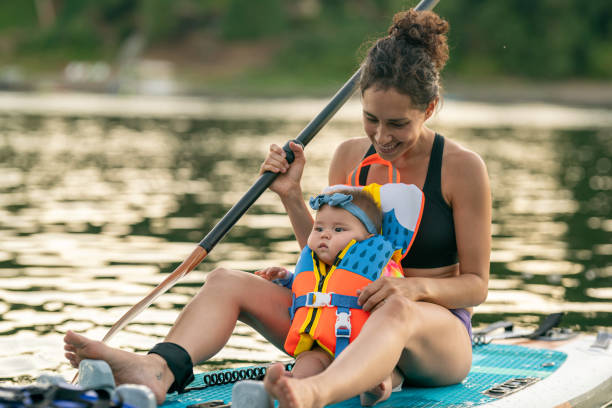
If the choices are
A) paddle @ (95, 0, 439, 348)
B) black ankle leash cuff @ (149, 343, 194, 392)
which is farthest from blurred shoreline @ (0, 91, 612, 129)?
black ankle leash cuff @ (149, 343, 194, 392)

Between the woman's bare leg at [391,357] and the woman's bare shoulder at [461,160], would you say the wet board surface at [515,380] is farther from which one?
the woman's bare shoulder at [461,160]

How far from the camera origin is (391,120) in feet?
12.6

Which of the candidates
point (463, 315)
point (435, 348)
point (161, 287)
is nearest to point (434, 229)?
point (463, 315)

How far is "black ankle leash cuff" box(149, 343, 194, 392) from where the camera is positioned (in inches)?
147

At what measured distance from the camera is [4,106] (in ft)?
112

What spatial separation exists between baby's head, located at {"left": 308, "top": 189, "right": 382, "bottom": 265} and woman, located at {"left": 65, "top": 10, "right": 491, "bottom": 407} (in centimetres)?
24

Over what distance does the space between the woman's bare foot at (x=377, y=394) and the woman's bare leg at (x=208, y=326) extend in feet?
1.54

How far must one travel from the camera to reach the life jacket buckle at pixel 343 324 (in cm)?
370

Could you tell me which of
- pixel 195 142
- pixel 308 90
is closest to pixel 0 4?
pixel 308 90

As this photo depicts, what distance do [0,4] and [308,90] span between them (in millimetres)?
41292

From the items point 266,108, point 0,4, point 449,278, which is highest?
point 0,4

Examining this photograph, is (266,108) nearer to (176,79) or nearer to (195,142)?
(195,142)

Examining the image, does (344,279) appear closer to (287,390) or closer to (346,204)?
(346,204)

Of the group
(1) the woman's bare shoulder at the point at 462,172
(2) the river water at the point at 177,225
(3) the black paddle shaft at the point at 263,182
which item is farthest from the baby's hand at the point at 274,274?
(2) the river water at the point at 177,225
